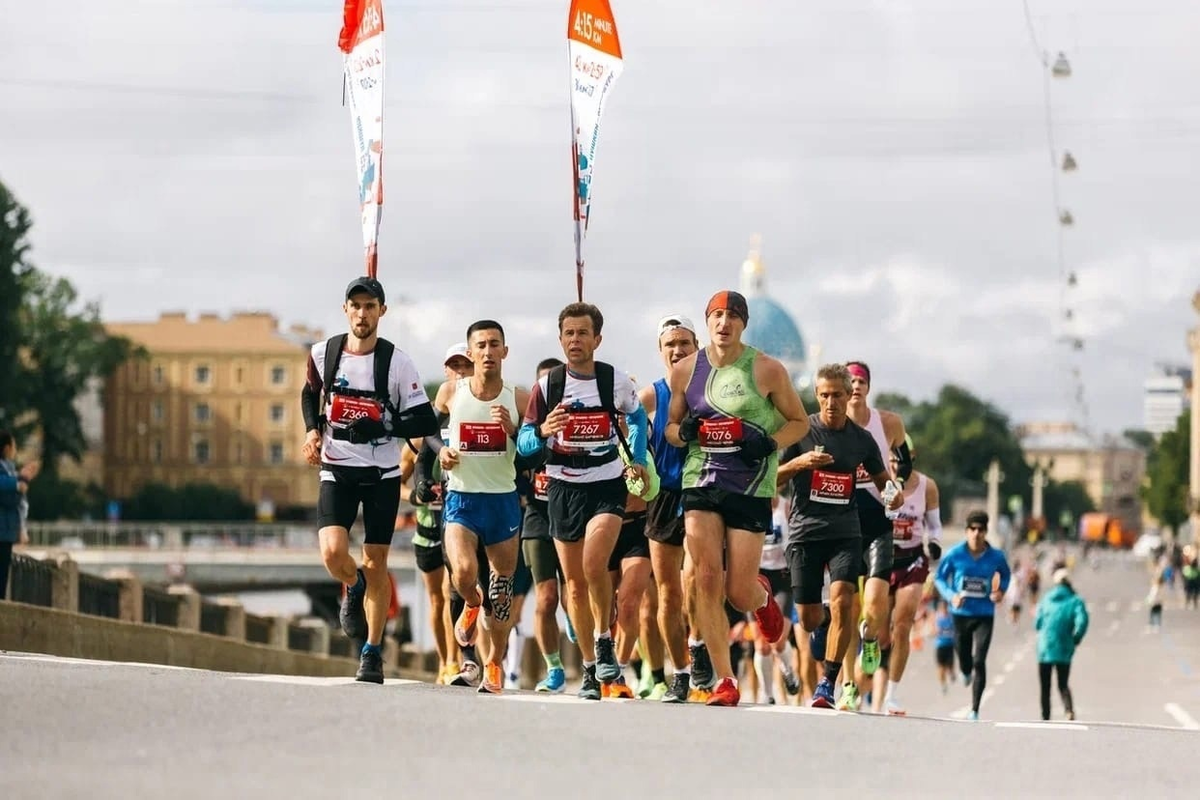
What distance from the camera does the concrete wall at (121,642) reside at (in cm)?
1864

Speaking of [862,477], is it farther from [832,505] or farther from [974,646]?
[974,646]

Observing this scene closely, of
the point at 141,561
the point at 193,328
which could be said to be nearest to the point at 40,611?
the point at 141,561

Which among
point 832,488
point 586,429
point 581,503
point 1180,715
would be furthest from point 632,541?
point 1180,715

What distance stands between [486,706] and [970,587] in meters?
9.10

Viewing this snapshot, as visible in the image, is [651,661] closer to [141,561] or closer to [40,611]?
[40,611]

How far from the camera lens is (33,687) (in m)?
11.8

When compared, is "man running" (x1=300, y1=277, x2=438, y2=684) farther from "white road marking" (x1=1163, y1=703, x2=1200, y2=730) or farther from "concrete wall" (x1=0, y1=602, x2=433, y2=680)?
"white road marking" (x1=1163, y1=703, x2=1200, y2=730)

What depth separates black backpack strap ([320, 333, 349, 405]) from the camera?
44.5 feet

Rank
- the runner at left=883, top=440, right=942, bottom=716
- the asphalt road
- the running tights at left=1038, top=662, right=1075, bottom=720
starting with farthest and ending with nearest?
the running tights at left=1038, top=662, right=1075, bottom=720
the runner at left=883, top=440, right=942, bottom=716
the asphalt road

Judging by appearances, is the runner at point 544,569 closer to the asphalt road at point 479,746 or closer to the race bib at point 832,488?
the race bib at point 832,488

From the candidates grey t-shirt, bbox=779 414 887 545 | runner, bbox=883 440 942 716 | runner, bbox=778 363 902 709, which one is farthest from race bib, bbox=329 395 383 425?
runner, bbox=883 440 942 716

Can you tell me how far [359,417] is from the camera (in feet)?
44.5

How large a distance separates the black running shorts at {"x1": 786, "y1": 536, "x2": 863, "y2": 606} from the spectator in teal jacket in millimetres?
9271

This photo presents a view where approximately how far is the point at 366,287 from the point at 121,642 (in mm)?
8832
